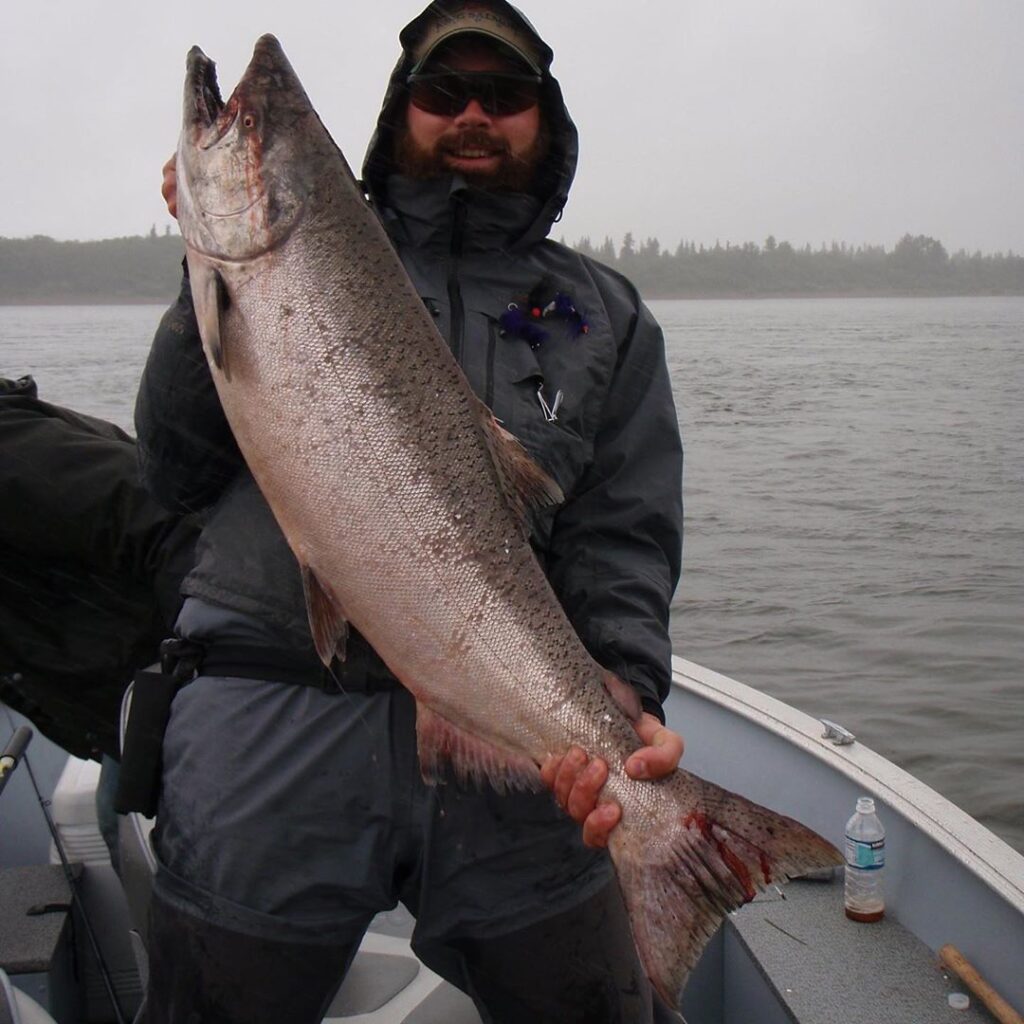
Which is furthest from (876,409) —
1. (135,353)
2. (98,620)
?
(98,620)

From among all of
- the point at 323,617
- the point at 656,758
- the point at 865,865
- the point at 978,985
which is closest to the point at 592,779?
the point at 656,758

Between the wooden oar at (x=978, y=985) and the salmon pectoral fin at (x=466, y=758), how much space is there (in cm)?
181

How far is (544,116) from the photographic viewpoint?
2896 millimetres

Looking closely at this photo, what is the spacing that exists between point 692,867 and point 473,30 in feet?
6.13

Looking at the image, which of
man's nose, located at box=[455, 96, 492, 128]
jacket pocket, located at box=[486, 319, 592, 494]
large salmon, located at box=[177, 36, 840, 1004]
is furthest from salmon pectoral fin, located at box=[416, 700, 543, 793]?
man's nose, located at box=[455, 96, 492, 128]

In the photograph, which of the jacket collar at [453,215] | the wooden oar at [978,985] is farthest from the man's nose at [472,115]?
the wooden oar at [978,985]

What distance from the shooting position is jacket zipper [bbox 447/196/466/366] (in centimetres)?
260

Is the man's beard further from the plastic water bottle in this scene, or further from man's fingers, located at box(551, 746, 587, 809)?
the plastic water bottle

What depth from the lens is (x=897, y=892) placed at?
12.9 feet

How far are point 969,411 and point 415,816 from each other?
2347cm

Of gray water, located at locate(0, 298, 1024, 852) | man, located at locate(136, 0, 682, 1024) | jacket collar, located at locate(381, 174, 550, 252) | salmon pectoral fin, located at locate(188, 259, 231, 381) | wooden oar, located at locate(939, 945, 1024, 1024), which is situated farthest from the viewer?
gray water, located at locate(0, 298, 1024, 852)

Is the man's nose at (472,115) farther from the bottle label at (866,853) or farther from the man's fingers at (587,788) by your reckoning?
the bottle label at (866,853)

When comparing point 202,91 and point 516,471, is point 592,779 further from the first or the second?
point 202,91

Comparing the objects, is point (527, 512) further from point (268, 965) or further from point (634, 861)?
point (268, 965)
